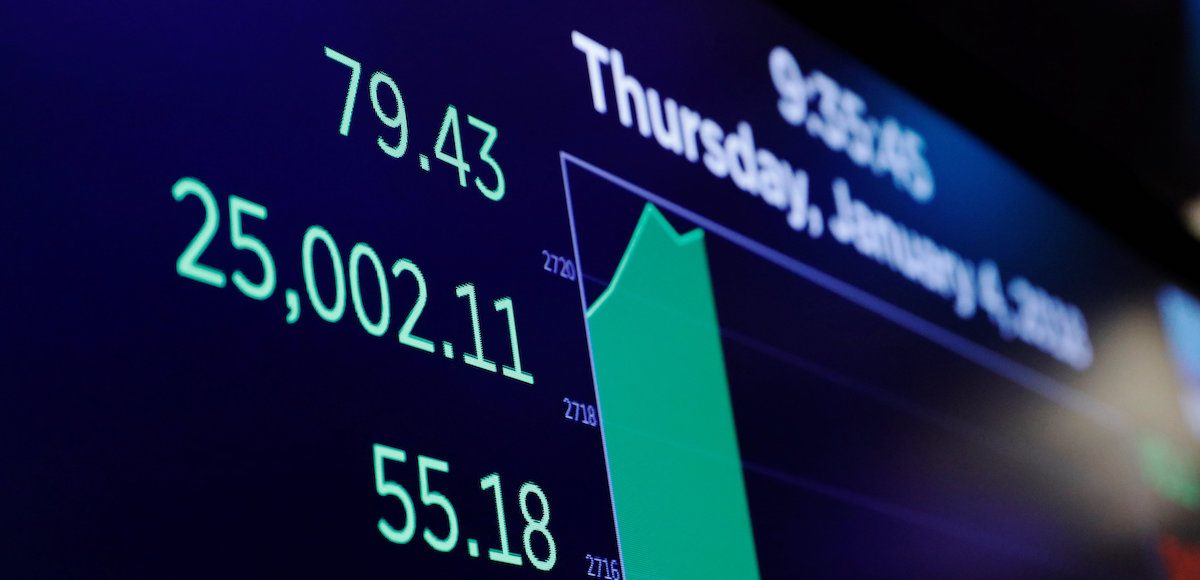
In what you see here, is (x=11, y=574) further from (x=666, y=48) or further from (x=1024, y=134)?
(x=1024, y=134)

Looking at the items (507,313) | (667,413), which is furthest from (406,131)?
(667,413)

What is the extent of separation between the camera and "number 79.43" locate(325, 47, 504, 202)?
1756mm

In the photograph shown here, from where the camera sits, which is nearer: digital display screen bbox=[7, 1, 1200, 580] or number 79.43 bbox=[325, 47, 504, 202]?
digital display screen bbox=[7, 1, 1200, 580]

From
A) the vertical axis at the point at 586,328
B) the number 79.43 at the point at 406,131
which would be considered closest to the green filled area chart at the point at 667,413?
the vertical axis at the point at 586,328

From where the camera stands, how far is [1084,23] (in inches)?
121

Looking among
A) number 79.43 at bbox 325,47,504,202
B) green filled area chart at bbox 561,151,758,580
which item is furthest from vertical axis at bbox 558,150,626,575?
number 79.43 at bbox 325,47,504,202

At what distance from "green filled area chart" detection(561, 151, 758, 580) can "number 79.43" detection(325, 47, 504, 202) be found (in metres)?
0.15

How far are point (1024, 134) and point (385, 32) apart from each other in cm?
188

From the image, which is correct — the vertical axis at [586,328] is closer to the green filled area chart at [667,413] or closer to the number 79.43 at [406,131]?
the green filled area chart at [667,413]

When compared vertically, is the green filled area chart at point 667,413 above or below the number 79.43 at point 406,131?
below

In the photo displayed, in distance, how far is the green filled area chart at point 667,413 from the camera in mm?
1857

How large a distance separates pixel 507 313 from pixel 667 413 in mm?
276

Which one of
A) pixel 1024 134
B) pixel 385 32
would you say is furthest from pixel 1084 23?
pixel 385 32

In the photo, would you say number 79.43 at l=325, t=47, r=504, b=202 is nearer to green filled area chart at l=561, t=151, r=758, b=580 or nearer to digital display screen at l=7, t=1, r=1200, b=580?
digital display screen at l=7, t=1, r=1200, b=580
